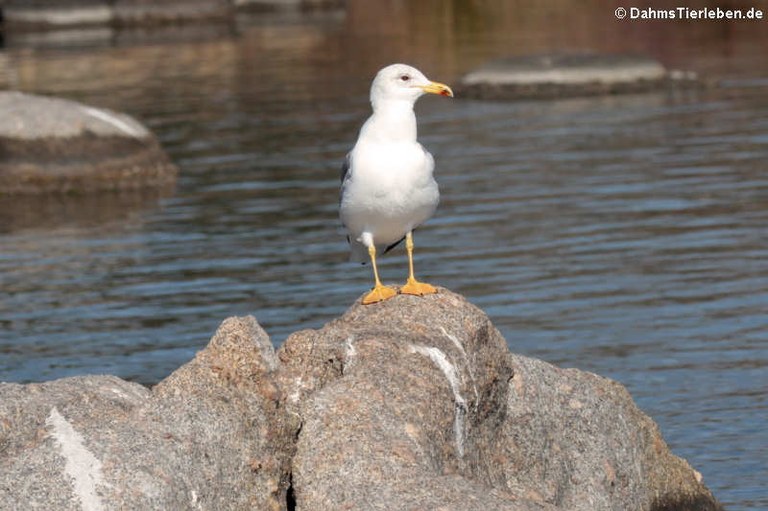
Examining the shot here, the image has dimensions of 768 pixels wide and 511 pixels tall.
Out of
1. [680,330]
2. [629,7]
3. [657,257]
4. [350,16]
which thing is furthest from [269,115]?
→ [350,16]

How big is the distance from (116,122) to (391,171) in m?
20.0

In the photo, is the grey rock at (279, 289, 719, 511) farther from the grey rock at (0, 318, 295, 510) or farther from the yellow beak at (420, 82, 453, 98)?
the yellow beak at (420, 82, 453, 98)

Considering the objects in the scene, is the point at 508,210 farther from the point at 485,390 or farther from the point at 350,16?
the point at 350,16

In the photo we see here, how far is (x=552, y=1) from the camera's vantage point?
2488 inches

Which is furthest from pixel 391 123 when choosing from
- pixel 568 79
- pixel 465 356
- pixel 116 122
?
pixel 568 79

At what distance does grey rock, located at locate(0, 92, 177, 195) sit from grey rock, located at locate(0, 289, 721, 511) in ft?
64.4

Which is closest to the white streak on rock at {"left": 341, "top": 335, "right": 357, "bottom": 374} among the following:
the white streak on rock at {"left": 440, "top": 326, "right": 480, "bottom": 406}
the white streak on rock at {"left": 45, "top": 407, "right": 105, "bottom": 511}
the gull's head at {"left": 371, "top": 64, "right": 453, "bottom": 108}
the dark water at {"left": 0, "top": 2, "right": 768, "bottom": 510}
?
the white streak on rock at {"left": 440, "top": 326, "right": 480, "bottom": 406}

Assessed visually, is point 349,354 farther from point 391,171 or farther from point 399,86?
point 399,86

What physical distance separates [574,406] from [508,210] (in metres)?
13.8

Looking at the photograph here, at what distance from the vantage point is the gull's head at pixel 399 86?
10.7 m

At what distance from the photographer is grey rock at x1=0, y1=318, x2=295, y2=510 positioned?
25.3ft

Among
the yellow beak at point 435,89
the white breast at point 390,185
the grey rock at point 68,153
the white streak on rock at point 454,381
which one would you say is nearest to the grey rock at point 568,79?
the grey rock at point 68,153

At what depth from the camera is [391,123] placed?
10453 mm

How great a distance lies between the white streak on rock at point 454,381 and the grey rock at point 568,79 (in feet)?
92.8
